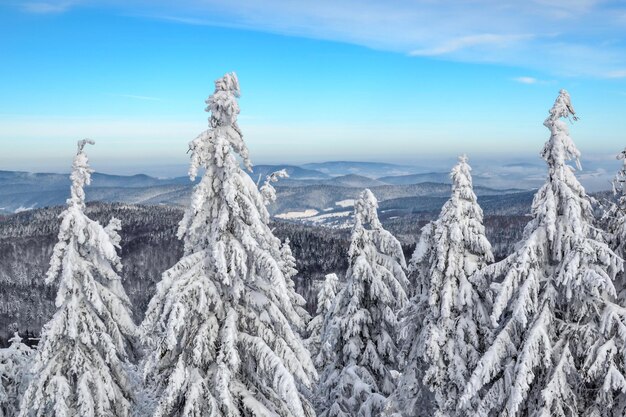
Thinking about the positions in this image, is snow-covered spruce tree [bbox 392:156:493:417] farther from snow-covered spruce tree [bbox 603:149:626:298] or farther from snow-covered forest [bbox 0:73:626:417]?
snow-covered spruce tree [bbox 603:149:626:298]

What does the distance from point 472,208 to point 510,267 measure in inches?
147

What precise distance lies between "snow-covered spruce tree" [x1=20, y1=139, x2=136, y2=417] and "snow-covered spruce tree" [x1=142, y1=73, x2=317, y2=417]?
4.18 meters

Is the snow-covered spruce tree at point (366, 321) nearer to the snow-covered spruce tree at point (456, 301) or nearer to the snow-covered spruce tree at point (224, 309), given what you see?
the snow-covered spruce tree at point (456, 301)

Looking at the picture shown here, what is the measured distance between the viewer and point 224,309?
39.2ft

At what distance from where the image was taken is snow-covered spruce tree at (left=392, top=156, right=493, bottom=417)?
15148 mm

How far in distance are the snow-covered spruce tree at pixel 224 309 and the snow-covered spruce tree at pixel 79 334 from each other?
4.18 m

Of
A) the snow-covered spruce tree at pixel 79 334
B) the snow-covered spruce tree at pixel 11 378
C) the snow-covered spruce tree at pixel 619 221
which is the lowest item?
the snow-covered spruce tree at pixel 11 378

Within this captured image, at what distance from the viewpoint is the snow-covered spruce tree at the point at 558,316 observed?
435 inches

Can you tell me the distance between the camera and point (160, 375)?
11.9 metres

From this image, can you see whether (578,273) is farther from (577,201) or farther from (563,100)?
(563,100)

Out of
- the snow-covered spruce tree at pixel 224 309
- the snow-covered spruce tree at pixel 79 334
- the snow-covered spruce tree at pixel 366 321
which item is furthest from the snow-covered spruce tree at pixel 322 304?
the snow-covered spruce tree at pixel 224 309

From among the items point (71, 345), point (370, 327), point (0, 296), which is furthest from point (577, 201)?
point (0, 296)

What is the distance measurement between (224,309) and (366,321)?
930 centimetres

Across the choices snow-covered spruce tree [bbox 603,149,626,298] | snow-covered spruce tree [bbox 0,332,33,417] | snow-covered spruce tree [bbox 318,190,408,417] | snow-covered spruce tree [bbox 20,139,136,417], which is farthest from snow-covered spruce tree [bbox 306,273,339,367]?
snow-covered spruce tree [bbox 603,149,626,298]
